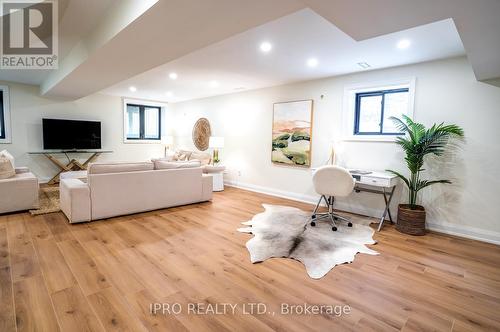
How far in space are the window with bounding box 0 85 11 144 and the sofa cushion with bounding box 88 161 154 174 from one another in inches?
165

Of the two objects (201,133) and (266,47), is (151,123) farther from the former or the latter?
(266,47)

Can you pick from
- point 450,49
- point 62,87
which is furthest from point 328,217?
point 62,87

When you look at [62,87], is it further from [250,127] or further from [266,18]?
[266,18]

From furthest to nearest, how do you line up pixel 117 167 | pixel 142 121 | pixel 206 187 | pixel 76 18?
pixel 142 121 → pixel 206 187 → pixel 117 167 → pixel 76 18

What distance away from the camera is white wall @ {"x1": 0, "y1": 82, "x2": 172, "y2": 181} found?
5965mm

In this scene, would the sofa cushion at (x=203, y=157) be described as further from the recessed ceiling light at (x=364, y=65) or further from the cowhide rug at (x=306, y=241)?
the recessed ceiling light at (x=364, y=65)

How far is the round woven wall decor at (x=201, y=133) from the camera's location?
23.9ft

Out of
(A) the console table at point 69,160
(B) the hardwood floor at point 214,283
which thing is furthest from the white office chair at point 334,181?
(A) the console table at point 69,160

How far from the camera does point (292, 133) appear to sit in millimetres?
5281

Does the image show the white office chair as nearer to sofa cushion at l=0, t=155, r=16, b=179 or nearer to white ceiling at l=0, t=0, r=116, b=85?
white ceiling at l=0, t=0, r=116, b=85

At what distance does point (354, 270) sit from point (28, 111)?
7.76 meters

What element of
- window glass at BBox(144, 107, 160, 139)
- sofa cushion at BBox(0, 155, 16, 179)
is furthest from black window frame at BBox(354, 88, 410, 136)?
window glass at BBox(144, 107, 160, 139)

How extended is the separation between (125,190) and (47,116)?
4411mm

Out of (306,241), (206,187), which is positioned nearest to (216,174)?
(206,187)
